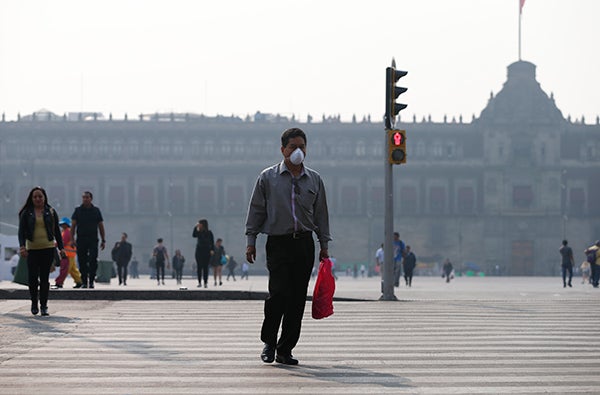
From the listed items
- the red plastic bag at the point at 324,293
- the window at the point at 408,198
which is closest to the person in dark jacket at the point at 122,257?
the red plastic bag at the point at 324,293

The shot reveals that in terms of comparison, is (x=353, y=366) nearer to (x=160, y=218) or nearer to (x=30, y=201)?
(x=30, y=201)

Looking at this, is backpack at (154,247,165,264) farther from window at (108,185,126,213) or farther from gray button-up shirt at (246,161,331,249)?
window at (108,185,126,213)

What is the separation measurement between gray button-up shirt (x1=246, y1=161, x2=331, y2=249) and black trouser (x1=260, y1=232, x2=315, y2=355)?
8cm

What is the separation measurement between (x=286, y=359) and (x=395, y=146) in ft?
27.7

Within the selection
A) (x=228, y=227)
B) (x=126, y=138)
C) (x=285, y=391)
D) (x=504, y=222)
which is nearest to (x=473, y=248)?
(x=504, y=222)

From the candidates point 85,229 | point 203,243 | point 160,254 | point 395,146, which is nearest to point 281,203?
point 395,146

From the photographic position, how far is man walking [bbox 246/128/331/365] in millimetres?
7766

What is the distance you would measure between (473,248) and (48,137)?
29664 millimetres

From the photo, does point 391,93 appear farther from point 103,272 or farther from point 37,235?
point 103,272

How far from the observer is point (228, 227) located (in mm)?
82625

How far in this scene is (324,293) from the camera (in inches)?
313

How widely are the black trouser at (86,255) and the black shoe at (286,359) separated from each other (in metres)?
9.69

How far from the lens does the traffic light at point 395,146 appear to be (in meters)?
15.7

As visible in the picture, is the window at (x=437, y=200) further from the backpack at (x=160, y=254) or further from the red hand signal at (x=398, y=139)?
the red hand signal at (x=398, y=139)
